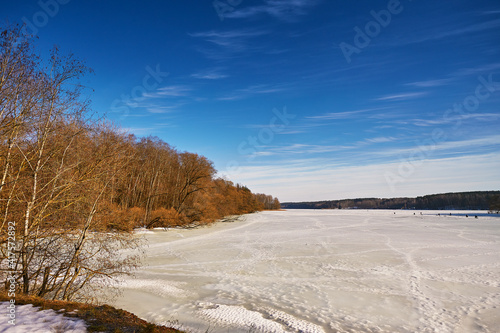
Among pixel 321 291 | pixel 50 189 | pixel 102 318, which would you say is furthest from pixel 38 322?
pixel 321 291

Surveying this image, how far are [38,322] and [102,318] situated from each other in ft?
3.18

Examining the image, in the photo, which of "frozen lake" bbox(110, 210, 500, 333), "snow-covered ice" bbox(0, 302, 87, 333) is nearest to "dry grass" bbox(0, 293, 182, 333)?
"snow-covered ice" bbox(0, 302, 87, 333)

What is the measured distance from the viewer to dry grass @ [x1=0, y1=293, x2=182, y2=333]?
183 inches

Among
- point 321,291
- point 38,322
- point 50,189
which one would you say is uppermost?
point 50,189

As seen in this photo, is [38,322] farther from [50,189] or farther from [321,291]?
[321,291]

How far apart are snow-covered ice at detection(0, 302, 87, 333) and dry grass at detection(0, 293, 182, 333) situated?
0.51 feet

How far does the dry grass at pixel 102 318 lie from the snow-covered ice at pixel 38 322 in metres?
0.16

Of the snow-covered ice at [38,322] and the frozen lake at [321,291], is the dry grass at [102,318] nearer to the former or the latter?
the snow-covered ice at [38,322]

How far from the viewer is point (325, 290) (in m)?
9.60

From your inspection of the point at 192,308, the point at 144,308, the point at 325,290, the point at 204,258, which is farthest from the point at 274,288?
the point at 204,258

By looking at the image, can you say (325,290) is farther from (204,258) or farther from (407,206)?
(407,206)

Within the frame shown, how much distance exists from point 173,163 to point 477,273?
3887cm

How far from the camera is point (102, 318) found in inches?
199

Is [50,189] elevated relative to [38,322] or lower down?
elevated
